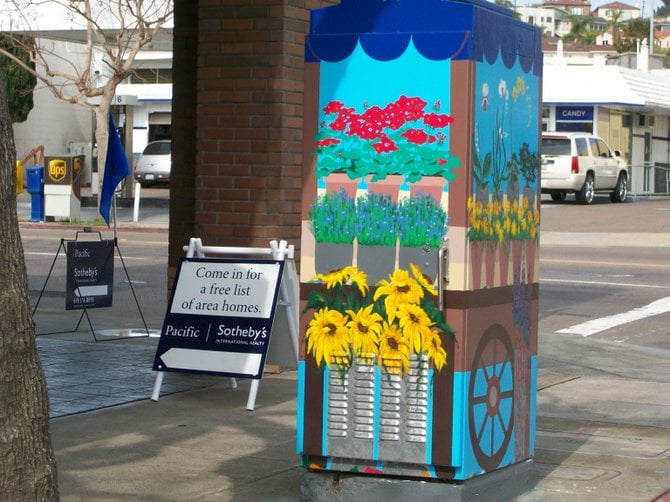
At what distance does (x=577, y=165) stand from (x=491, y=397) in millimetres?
30011

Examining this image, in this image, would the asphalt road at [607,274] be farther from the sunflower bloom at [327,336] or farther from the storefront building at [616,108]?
the storefront building at [616,108]

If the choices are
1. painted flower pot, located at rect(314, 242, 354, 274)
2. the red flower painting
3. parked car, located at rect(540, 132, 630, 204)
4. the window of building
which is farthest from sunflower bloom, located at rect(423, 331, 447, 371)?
the window of building

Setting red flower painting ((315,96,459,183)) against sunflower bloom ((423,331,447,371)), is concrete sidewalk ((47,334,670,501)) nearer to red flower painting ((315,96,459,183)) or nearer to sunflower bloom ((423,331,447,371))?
sunflower bloom ((423,331,447,371))

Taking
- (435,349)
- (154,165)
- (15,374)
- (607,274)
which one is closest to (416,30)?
(435,349)

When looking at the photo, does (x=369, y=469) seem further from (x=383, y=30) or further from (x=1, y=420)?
(x=1, y=420)

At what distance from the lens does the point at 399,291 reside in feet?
18.8

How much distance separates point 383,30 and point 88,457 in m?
2.93

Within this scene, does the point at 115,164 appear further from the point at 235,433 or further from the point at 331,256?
the point at 331,256

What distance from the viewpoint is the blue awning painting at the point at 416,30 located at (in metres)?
5.62

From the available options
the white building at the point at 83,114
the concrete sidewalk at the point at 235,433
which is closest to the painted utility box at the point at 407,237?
the concrete sidewalk at the point at 235,433

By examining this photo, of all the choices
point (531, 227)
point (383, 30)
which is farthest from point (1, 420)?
point (531, 227)

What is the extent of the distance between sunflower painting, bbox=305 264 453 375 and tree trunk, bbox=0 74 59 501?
84.9 inches

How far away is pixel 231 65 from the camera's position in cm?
1006

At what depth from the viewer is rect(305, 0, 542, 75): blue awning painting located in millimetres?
5621
